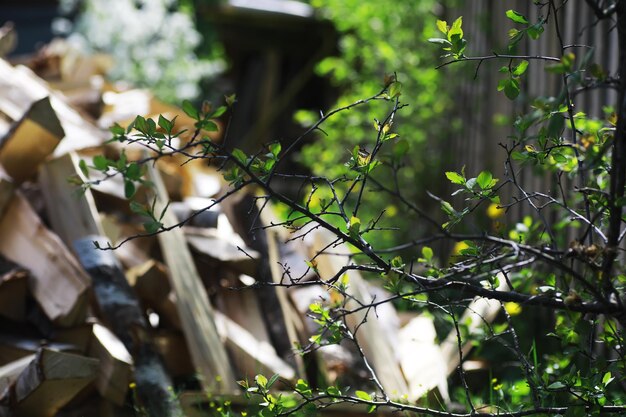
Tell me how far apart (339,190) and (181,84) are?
2.00 metres

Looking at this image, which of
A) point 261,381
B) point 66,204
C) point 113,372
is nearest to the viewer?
point 261,381

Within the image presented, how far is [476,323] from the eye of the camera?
3.18m

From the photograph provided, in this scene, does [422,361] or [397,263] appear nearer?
[397,263]

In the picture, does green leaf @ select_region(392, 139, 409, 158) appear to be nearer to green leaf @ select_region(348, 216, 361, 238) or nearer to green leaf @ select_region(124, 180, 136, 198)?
green leaf @ select_region(348, 216, 361, 238)

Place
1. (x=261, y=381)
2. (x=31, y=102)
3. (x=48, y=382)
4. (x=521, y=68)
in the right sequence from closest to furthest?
(x=521, y=68), (x=261, y=381), (x=48, y=382), (x=31, y=102)

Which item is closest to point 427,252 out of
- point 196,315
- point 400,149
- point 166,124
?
point 400,149

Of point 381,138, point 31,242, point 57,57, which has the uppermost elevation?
point 57,57

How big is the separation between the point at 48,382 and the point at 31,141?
1064 millimetres

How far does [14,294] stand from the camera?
2832 mm

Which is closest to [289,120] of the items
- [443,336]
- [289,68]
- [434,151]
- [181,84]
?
[289,68]

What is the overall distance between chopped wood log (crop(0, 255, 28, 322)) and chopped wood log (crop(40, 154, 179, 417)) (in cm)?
21

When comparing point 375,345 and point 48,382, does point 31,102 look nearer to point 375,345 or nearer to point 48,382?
point 48,382

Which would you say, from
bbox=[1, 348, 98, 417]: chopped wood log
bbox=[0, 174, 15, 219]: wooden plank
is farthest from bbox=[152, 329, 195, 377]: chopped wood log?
bbox=[0, 174, 15, 219]: wooden plank

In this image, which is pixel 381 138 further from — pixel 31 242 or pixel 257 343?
pixel 31 242
